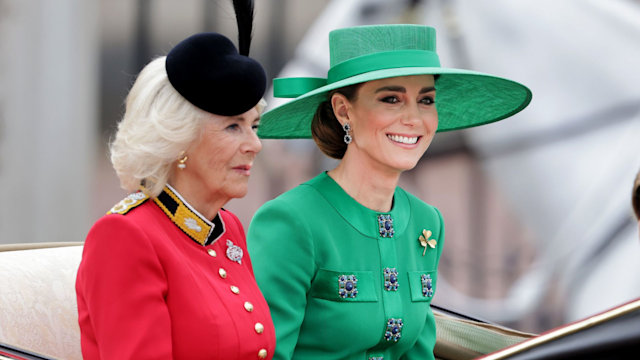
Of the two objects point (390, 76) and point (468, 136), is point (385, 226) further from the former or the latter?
point (468, 136)

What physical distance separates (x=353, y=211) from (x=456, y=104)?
43cm

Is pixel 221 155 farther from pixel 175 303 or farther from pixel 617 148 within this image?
pixel 617 148

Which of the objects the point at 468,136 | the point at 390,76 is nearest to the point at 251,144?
the point at 390,76

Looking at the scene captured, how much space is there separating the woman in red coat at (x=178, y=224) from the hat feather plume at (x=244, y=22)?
0.06 meters

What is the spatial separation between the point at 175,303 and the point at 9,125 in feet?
10.5

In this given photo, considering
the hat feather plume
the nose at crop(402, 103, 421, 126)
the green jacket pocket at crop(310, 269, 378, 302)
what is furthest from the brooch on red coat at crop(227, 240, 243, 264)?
the nose at crop(402, 103, 421, 126)

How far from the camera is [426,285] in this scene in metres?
1.85

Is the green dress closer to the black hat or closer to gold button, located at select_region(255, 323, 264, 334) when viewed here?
gold button, located at select_region(255, 323, 264, 334)

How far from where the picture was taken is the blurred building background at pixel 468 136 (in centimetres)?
375

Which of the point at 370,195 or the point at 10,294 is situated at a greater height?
the point at 370,195

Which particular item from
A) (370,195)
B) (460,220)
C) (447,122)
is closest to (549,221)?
(460,220)

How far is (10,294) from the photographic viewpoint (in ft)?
5.58

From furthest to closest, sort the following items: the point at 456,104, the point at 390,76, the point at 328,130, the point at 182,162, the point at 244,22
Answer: the point at 456,104
the point at 328,130
the point at 390,76
the point at 244,22
the point at 182,162

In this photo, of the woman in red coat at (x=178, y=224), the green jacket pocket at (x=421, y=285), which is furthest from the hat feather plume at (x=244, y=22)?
the green jacket pocket at (x=421, y=285)
